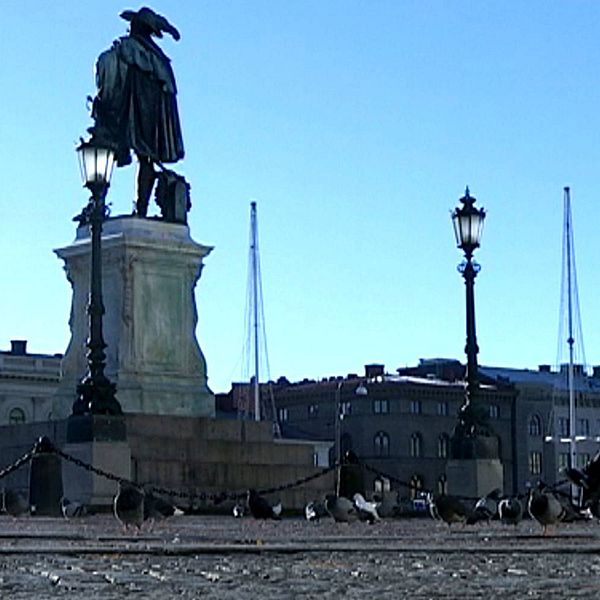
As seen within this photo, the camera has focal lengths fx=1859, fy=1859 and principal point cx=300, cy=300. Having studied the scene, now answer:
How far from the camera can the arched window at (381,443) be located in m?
134

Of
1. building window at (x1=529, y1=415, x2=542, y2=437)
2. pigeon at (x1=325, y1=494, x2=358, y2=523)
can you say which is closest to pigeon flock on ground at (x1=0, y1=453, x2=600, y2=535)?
pigeon at (x1=325, y1=494, x2=358, y2=523)

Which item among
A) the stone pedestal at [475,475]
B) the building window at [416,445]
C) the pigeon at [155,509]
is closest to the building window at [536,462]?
the building window at [416,445]

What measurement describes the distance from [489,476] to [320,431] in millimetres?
103816

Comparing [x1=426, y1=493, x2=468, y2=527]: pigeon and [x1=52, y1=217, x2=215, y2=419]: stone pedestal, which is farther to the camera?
[x1=52, y1=217, x2=215, y2=419]: stone pedestal

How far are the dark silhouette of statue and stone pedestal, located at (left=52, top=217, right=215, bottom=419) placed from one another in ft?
3.65

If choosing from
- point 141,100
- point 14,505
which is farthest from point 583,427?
point 14,505

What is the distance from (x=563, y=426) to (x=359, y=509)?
119512mm

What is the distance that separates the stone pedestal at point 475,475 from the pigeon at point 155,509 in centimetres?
813

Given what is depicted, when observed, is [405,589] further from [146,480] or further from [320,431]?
[320,431]

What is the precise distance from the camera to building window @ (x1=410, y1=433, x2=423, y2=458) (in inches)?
5349

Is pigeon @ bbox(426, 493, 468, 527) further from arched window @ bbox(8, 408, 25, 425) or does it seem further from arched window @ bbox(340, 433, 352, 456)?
arched window @ bbox(340, 433, 352, 456)

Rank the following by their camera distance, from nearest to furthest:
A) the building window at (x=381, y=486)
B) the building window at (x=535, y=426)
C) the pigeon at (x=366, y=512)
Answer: the pigeon at (x=366, y=512) < the building window at (x=381, y=486) < the building window at (x=535, y=426)

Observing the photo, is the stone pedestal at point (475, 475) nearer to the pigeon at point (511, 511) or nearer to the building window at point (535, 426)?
the pigeon at point (511, 511)

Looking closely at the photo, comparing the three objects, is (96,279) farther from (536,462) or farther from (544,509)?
(536,462)
